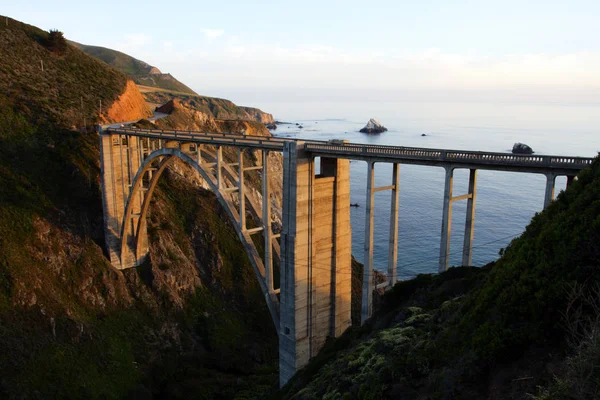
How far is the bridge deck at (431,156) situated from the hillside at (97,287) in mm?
18239

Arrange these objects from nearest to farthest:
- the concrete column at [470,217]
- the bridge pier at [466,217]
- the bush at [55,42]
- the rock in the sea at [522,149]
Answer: the concrete column at [470,217], the bridge pier at [466,217], the bush at [55,42], the rock in the sea at [522,149]

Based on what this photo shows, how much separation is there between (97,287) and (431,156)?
31721 mm

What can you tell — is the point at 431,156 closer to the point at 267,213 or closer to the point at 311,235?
the point at 311,235

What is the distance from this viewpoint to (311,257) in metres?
23.4

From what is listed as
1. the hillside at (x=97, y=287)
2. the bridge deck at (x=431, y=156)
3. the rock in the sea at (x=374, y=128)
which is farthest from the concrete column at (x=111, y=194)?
the rock in the sea at (x=374, y=128)

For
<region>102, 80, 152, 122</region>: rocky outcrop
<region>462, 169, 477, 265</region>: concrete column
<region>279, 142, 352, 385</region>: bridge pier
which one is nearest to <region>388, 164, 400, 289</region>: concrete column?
<region>462, 169, 477, 265</region>: concrete column

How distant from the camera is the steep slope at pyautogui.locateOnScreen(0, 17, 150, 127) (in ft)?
157

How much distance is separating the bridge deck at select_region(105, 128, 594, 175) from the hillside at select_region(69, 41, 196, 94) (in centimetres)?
14662

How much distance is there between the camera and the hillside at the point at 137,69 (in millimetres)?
160438

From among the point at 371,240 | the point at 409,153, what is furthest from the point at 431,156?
the point at 371,240

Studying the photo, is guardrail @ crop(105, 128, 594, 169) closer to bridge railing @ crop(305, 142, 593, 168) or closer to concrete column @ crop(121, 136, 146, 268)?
bridge railing @ crop(305, 142, 593, 168)

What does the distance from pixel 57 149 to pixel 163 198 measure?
11292 mm

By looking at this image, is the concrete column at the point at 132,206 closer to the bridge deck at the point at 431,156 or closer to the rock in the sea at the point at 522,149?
the bridge deck at the point at 431,156

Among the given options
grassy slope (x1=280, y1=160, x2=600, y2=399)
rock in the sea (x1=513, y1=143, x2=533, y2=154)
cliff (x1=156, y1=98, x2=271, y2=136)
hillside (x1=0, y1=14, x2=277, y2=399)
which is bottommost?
hillside (x1=0, y1=14, x2=277, y2=399)
